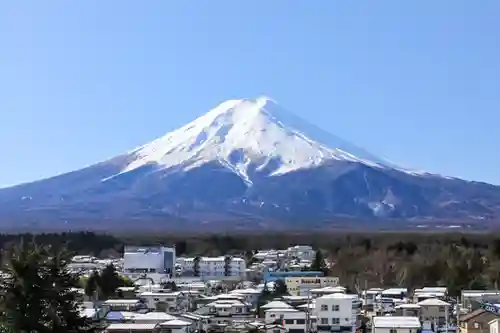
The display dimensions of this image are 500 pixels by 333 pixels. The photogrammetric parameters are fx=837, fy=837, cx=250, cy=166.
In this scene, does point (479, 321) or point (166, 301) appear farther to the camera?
point (166, 301)

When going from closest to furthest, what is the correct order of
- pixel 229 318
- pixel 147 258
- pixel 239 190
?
pixel 229 318 < pixel 147 258 < pixel 239 190

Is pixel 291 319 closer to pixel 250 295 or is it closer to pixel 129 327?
pixel 129 327

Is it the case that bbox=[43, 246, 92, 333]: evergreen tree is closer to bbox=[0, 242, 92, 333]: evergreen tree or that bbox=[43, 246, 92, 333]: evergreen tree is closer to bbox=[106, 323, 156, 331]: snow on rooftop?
bbox=[0, 242, 92, 333]: evergreen tree

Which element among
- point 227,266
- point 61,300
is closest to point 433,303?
point 61,300

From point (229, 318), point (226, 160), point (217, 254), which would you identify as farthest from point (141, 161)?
point (229, 318)

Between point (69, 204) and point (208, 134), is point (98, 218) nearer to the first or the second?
point (69, 204)

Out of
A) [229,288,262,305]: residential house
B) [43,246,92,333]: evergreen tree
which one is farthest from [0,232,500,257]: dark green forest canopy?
[43,246,92,333]: evergreen tree
